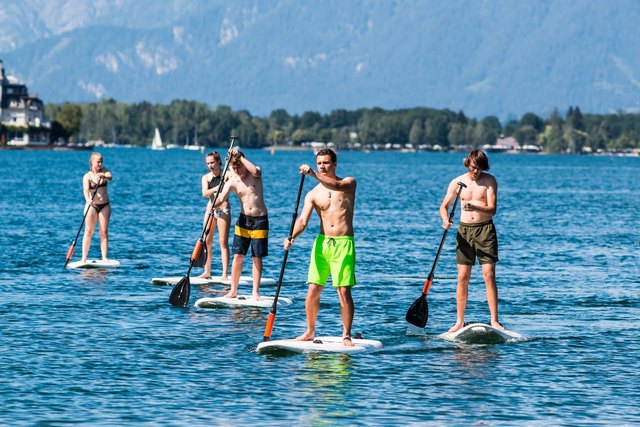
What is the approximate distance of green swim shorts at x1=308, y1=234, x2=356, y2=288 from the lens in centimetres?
1820

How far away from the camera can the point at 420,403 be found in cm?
1611

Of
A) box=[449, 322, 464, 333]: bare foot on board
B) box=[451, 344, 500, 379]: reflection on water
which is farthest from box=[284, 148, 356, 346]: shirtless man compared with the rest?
box=[449, 322, 464, 333]: bare foot on board

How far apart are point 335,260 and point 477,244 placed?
255 cm

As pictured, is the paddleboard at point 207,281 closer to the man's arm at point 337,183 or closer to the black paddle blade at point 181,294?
the black paddle blade at point 181,294

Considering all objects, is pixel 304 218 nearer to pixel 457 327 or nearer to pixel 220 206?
pixel 457 327

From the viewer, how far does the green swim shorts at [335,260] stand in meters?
18.2

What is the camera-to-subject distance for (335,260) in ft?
60.0

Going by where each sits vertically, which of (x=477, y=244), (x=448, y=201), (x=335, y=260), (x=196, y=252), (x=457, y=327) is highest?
(x=448, y=201)

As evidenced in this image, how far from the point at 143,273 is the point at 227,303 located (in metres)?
7.07

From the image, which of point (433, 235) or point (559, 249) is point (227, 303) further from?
point (433, 235)

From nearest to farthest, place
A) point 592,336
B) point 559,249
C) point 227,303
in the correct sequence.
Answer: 1. point 592,336
2. point 227,303
3. point 559,249

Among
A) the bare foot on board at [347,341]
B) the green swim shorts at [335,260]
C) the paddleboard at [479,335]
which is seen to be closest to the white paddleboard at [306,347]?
the bare foot on board at [347,341]

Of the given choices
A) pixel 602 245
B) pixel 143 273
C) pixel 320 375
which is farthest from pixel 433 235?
pixel 320 375

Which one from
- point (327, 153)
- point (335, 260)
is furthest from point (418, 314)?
point (327, 153)
